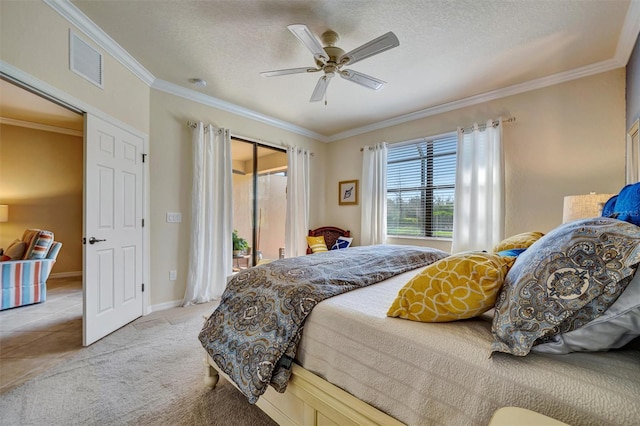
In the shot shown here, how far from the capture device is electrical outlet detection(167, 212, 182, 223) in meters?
3.18

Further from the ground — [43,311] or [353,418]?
Result: [353,418]

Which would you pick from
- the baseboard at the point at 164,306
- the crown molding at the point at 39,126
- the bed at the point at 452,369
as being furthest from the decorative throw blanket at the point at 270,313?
the crown molding at the point at 39,126

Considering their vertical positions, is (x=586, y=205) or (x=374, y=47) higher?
(x=374, y=47)

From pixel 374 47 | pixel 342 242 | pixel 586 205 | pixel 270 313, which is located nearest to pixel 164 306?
pixel 270 313

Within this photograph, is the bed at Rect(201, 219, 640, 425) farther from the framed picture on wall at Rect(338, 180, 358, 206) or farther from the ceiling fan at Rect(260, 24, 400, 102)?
the framed picture on wall at Rect(338, 180, 358, 206)

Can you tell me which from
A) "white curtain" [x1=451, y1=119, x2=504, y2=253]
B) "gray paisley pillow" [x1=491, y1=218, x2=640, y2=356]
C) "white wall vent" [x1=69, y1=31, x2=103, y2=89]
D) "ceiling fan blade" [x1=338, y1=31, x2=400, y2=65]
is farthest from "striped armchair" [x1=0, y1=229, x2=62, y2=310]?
"white curtain" [x1=451, y1=119, x2=504, y2=253]

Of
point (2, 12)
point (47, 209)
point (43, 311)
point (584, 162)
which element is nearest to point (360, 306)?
point (2, 12)

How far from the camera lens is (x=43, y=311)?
3.08m

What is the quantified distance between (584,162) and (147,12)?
4239 millimetres

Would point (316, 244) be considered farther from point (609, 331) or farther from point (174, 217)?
point (609, 331)

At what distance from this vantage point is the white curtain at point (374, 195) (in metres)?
4.21

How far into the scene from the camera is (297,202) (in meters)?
4.50

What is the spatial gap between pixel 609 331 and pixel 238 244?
3753 millimetres

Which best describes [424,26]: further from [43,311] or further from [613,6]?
[43,311]
